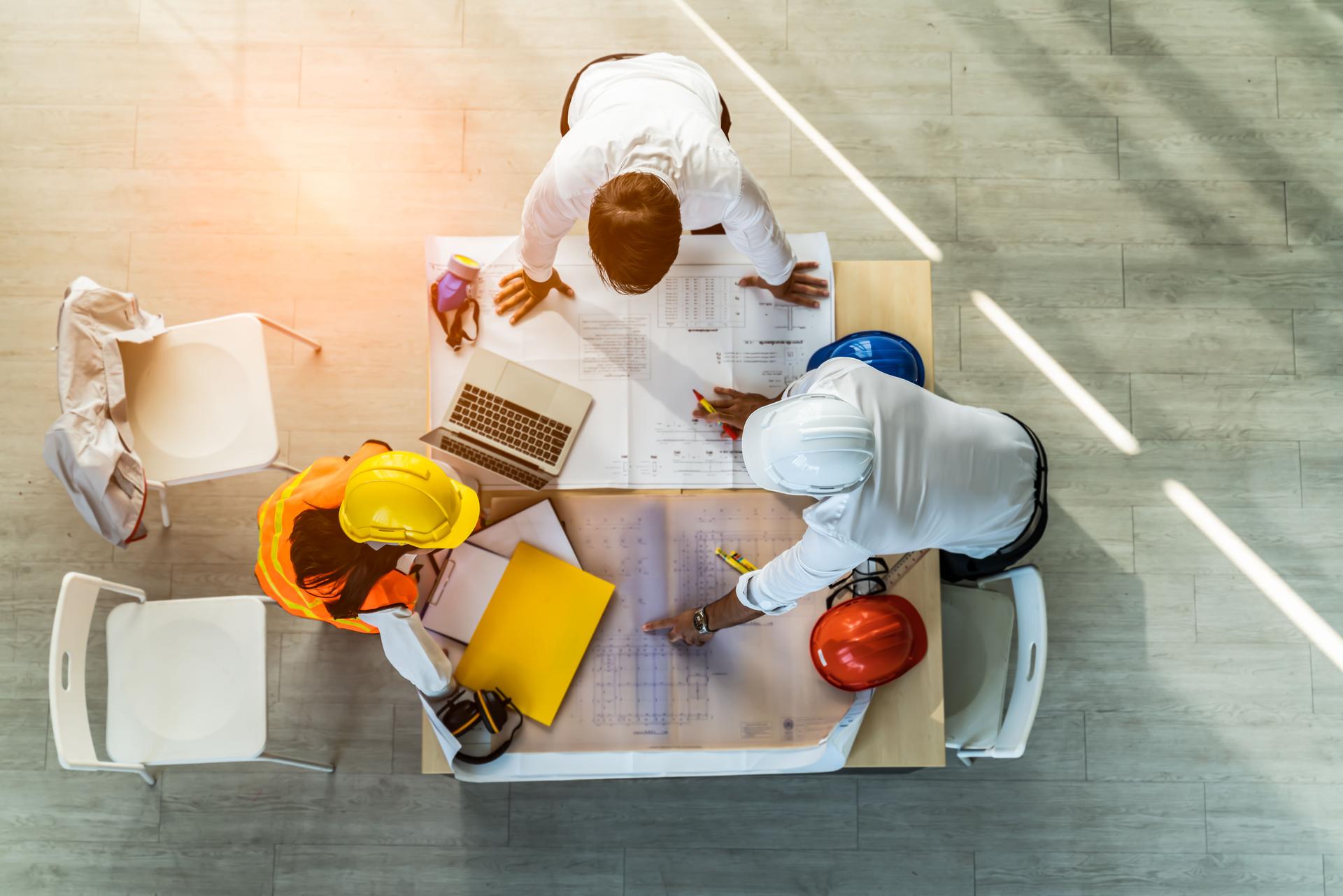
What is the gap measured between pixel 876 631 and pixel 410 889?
163 cm

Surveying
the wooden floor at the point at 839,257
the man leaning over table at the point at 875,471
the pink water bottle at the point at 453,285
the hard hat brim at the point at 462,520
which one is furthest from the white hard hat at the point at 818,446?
the wooden floor at the point at 839,257

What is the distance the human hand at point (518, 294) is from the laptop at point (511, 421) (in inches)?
4.5

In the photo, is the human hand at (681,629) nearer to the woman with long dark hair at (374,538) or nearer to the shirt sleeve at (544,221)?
the woman with long dark hair at (374,538)

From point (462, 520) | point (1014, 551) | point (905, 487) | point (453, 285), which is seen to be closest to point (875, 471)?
point (905, 487)

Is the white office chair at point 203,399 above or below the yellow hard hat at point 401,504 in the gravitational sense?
below

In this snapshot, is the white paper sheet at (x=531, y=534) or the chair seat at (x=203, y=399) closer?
the white paper sheet at (x=531, y=534)

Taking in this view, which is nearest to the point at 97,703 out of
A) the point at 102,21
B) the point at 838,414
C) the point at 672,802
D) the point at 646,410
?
the point at 672,802

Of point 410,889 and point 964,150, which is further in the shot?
point 964,150

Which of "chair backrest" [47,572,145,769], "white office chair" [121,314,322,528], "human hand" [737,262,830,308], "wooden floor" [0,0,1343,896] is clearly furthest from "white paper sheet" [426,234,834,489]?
"chair backrest" [47,572,145,769]

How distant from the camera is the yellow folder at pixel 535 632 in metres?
1.73

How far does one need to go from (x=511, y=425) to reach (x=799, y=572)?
2.51ft

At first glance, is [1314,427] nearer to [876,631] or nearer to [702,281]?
[876,631]

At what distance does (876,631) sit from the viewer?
167 centimetres

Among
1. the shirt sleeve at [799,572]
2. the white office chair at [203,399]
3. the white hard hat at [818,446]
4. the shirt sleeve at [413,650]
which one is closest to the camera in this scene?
the white hard hat at [818,446]
